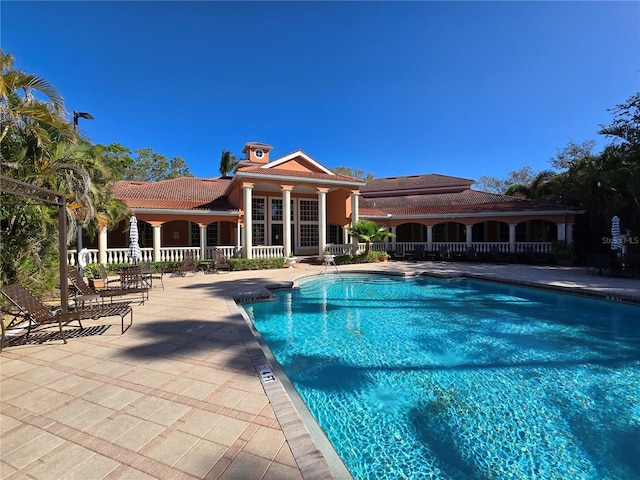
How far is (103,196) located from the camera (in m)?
11.6

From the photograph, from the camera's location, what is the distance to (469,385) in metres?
4.98

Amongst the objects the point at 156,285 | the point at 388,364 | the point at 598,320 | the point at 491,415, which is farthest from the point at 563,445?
the point at 156,285

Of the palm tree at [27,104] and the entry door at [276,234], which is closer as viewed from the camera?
the palm tree at [27,104]

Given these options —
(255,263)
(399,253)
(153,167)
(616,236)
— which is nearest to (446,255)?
(399,253)

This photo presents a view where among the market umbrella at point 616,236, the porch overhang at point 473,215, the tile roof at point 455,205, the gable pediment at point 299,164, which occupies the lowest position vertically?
the market umbrella at point 616,236

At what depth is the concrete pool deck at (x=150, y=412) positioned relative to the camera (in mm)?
2479

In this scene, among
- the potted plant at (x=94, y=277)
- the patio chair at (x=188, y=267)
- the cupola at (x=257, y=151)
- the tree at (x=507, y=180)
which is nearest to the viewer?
the potted plant at (x=94, y=277)

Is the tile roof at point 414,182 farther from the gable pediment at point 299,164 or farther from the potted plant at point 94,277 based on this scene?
the potted plant at point 94,277

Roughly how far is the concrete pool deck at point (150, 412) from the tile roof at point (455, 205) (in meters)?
20.5

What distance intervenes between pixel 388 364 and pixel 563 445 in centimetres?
268

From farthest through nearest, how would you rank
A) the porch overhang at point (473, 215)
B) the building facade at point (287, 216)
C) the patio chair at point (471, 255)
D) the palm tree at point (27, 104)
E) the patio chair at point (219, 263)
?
the patio chair at point (471, 255) < the porch overhang at point (473, 215) < the building facade at point (287, 216) < the patio chair at point (219, 263) < the palm tree at point (27, 104)

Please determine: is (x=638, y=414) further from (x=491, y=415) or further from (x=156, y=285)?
(x=156, y=285)

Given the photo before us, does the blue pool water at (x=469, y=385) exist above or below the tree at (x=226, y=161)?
below

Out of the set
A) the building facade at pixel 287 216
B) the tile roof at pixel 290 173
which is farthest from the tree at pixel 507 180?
the tile roof at pixel 290 173
